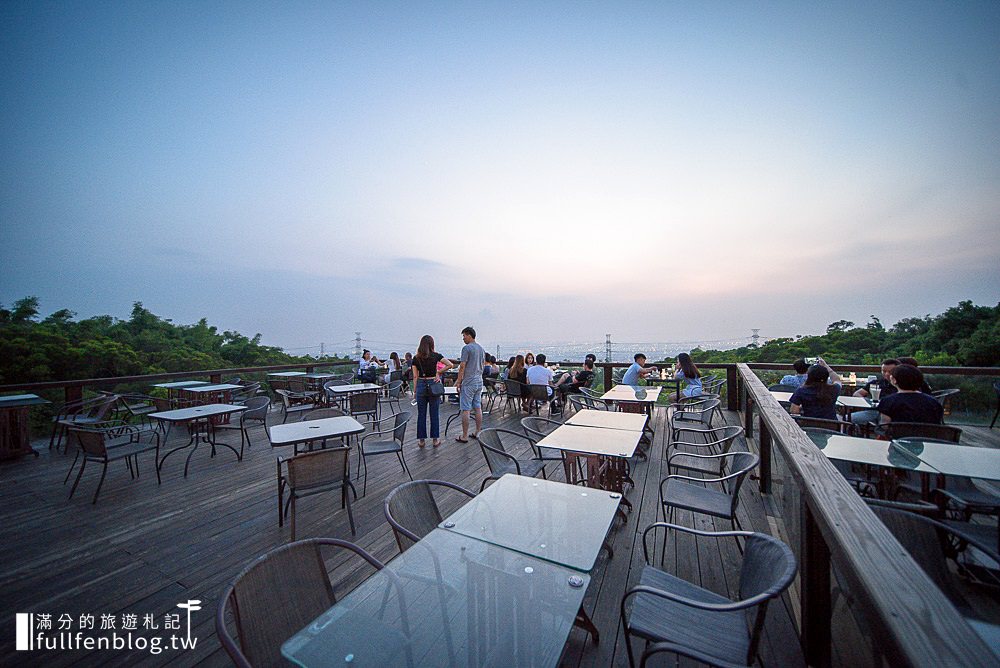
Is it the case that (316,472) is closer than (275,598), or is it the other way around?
(275,598)

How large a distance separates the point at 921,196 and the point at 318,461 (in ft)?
44.4

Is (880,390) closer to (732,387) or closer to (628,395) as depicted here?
(732,387)

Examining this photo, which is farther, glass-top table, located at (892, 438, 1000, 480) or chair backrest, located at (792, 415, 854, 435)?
chair backrest, located at (792, 415, 854, 435)

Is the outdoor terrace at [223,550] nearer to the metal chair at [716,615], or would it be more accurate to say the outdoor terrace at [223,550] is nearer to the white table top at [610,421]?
the metal chair at [716,615]

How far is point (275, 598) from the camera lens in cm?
136

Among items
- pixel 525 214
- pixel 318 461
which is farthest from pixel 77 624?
pixel 525 214

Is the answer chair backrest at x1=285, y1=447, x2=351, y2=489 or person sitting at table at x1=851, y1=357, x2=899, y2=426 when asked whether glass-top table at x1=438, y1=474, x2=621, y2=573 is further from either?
person sitting at table at x1=851, y1=357, x2=899, y2=426

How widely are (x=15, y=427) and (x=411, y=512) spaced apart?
22.9 ft

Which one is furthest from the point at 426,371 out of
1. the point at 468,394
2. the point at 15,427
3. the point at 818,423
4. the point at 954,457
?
the point at 15,427

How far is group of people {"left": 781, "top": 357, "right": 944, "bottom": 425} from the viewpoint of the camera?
330 cm

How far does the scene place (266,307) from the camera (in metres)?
22.9

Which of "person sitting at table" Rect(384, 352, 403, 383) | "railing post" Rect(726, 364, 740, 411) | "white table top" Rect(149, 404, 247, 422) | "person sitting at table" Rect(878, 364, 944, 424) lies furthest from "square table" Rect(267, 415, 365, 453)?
"railing post" Rect(726, 364, 740, 411)

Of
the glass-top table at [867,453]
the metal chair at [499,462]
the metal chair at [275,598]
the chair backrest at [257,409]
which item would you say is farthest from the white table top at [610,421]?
the chair backrest at [257,409]

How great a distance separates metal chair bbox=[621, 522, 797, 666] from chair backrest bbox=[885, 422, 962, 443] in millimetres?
2567
